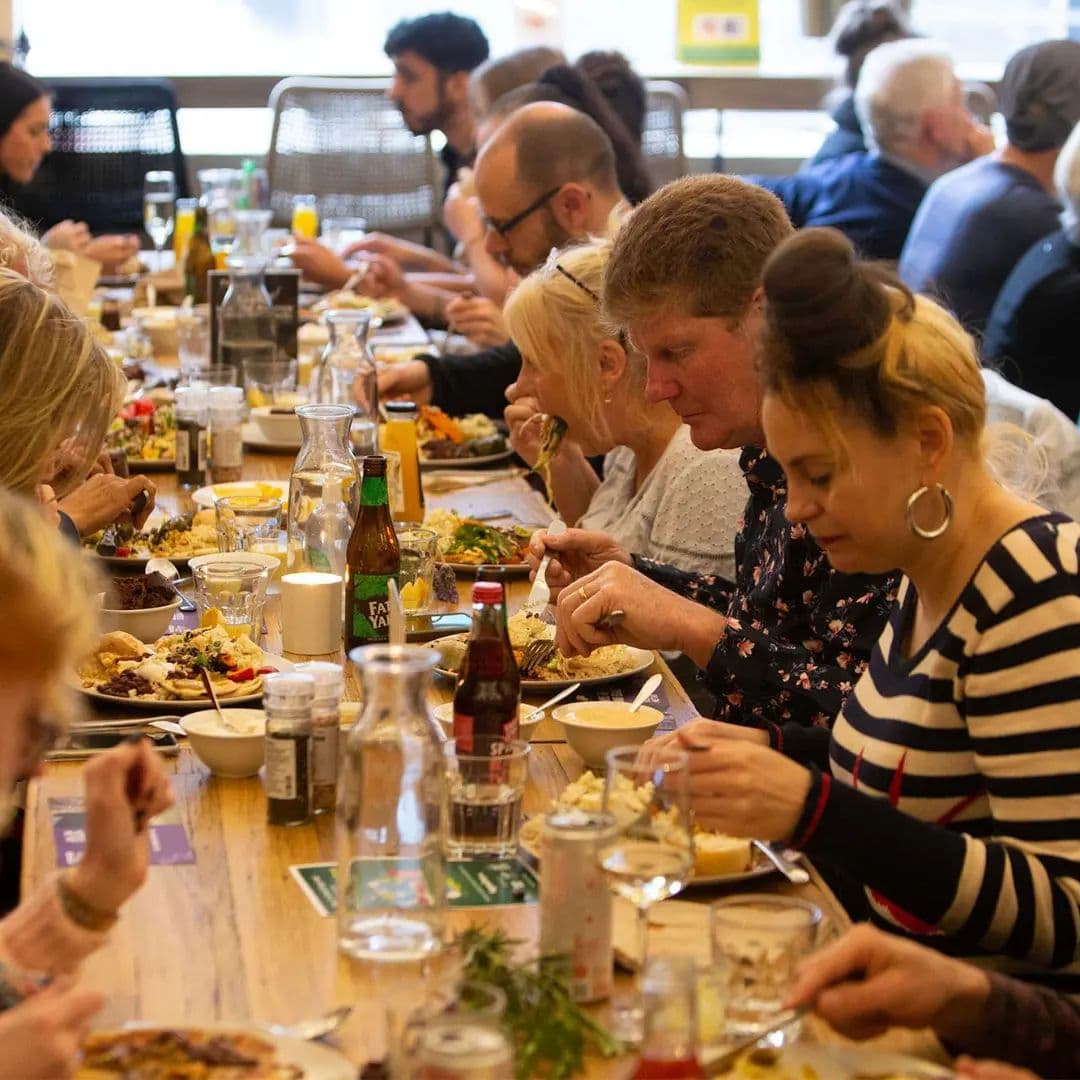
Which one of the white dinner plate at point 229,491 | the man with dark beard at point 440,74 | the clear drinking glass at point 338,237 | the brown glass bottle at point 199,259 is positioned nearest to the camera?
the white dinner plate at point 229,491

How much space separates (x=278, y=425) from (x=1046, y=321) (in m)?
2.08

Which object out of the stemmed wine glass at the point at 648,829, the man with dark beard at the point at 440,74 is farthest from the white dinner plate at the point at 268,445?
the man with dark beard at the point at 440,74

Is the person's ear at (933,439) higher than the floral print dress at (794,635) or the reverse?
higher

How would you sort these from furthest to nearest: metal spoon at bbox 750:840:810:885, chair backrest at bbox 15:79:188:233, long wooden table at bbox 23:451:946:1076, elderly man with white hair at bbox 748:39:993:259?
chair backrest at bbox 15:79:188:233 < elderly man with white hair at bbox 748:39:993:259 < metal spoon at bbox 750:840:810:885 < long wooden table at bbox 23:451:946:1076

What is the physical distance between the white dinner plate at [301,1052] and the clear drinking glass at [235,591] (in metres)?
1.10

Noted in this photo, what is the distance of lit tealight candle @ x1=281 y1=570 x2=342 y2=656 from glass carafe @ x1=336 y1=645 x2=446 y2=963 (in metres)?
0.89

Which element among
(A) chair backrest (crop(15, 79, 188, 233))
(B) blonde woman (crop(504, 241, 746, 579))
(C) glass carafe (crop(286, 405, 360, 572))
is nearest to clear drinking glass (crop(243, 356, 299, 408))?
(B) blonde woman (crop(504, 241, 746, 579))

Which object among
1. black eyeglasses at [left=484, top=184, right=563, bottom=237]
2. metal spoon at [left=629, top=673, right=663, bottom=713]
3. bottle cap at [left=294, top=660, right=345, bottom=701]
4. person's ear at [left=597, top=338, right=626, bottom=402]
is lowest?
metal spoon at [left=629, top=673, right=663, bottom=713]

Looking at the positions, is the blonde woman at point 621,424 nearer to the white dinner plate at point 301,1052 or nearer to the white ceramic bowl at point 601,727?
the white ceramic bowl at point 601,727

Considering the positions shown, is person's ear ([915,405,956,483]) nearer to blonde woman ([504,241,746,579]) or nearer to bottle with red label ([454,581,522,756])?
bottle with red label ([454,581,522,756])

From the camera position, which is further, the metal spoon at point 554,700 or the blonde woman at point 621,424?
the blonde woman at point 621,424

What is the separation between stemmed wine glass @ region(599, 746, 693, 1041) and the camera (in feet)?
4.58

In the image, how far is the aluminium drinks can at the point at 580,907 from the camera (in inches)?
54.6

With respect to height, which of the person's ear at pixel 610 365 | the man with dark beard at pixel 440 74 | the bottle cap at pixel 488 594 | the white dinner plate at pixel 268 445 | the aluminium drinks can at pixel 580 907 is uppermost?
the man with dark beard at pixel 440 74
